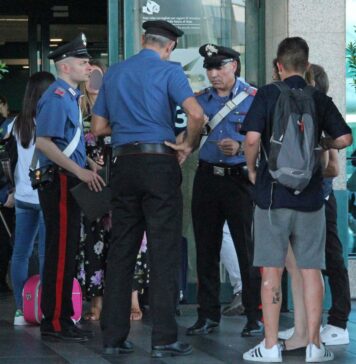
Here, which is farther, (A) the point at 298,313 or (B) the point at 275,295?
(A) the point at 298,313

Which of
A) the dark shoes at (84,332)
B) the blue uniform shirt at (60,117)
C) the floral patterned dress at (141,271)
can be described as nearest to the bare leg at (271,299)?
the dark shoes at (84,332)

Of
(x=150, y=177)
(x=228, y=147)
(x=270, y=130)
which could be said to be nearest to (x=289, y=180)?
(x=270, y=130)

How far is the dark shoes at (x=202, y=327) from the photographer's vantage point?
8828 millimetres

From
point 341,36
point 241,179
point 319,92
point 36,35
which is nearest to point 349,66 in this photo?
point 341,36

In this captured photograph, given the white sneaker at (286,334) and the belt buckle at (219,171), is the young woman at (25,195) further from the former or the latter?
the white sneaker at (286,334)

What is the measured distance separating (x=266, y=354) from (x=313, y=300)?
18.2 inches

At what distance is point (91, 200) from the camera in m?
8.41

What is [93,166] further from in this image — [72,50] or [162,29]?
[162,29]

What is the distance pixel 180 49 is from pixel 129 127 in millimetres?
2761

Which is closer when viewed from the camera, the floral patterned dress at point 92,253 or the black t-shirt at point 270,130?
the black t-shirt at point 270,130

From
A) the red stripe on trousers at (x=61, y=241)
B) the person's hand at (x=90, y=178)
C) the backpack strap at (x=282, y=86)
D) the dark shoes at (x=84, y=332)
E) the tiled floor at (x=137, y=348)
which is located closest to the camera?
the backpack strap at (x=282, y=86)

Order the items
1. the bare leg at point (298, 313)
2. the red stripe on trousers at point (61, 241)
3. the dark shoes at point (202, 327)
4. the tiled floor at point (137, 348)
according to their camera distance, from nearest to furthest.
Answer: the tiled floor at point (137, 348)
the bare leg at point (298, 313)
the red stripe on trousers at point (61, 241)
the dark shoes at point (202, 327)

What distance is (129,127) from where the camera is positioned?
25.4 ft

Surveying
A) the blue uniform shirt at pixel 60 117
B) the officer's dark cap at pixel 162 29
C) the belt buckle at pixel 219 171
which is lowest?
the belt buckle at pixel 219 171
